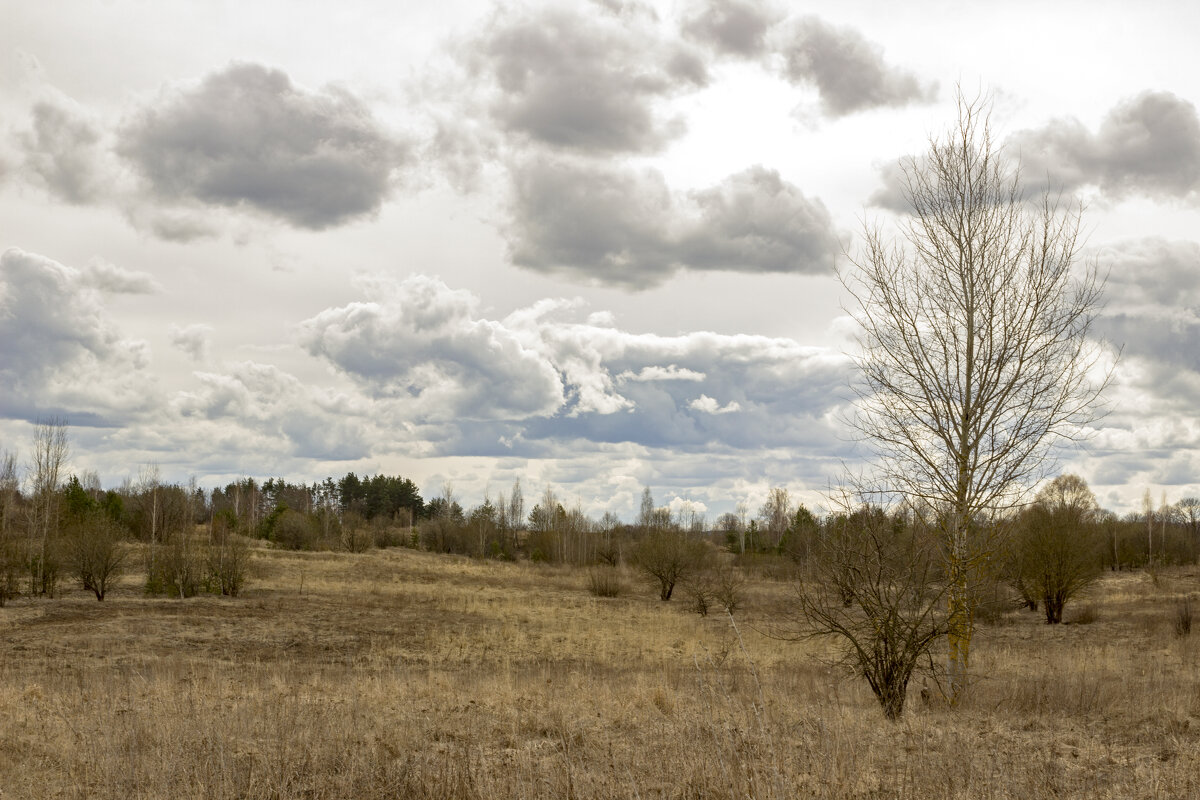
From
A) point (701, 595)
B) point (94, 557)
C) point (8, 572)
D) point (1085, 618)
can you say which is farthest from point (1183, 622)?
point (8, 572)

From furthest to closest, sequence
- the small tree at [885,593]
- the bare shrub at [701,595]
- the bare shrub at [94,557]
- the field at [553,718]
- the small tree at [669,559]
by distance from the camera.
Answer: the small tree at [669,559]
the bare shrub at [701,595]
the bare shrub at [94,557]
the small tree at [885,593]
the field at [553,718]

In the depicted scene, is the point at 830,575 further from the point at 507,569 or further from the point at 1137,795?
the point at 507,569

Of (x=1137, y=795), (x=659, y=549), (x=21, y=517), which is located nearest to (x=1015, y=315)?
(x=1137, y=795)

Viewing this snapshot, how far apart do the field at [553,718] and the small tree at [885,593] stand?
2.05 feet

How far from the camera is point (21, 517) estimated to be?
153ft

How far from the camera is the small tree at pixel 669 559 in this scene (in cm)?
4241

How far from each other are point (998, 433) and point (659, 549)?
108 feet

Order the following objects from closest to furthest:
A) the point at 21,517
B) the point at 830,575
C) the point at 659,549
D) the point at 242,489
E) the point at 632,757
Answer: the point at 632,757, the point at 830,575, the point at 659,549, the point at 21,517, the point at 242,489

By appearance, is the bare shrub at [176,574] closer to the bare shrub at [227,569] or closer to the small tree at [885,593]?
the bare shrub at [227,569]

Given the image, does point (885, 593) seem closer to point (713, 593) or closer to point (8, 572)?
point (713, 593)

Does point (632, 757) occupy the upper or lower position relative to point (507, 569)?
upper

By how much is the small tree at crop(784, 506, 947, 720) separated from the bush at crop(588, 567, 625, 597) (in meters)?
34.2

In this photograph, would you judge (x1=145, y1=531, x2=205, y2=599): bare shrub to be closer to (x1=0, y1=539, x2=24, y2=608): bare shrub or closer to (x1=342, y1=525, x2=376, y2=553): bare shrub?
(x1=0, y1=539, x2=24, y2=608): bare shrub

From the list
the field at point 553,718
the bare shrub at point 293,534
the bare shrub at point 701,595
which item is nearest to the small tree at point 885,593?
the field at point 553,718
